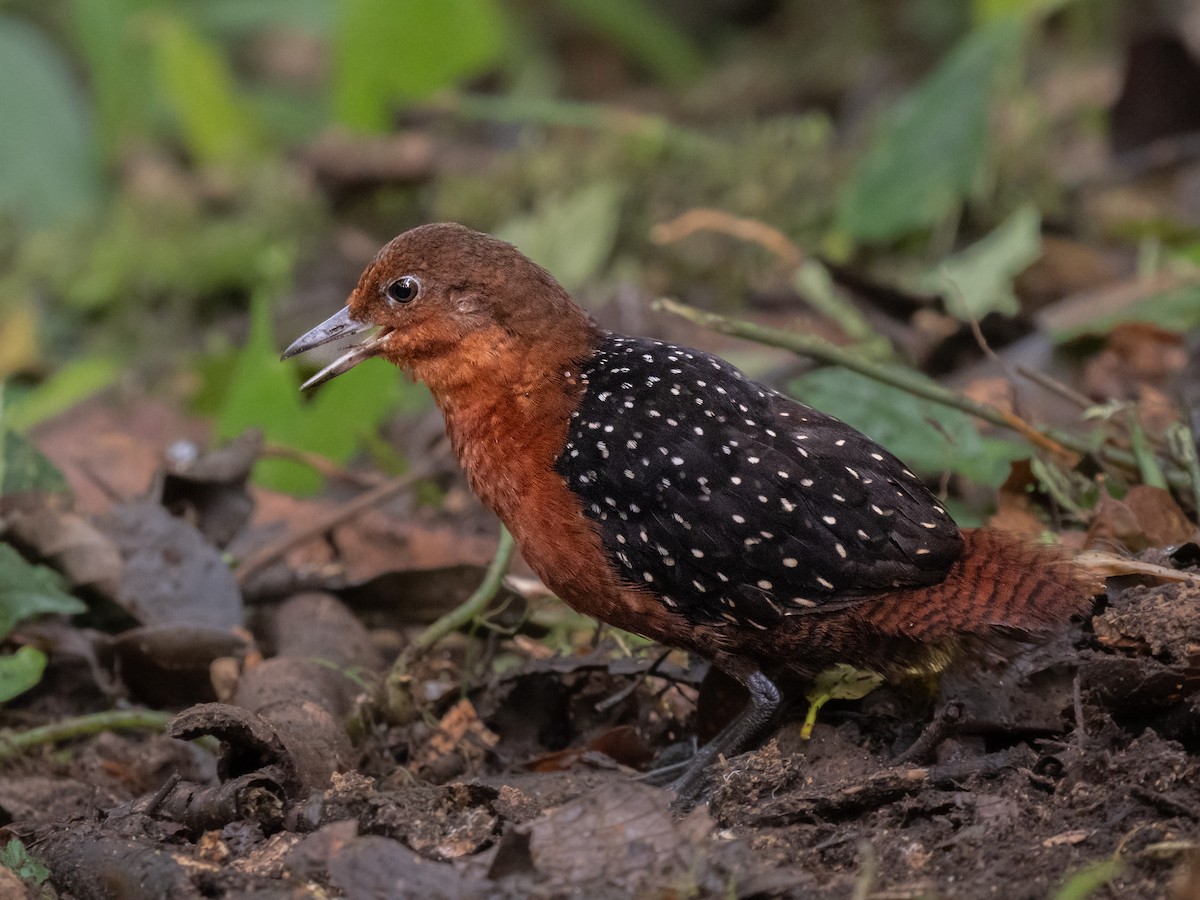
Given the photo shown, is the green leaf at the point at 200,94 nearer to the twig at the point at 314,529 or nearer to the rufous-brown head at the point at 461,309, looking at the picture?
the twig at the point at 314,529

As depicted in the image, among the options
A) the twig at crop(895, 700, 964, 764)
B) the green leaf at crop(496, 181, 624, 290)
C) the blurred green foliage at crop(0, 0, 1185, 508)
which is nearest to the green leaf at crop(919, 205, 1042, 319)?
the blurred green foliage at crop(0, 0, 1185, 508)

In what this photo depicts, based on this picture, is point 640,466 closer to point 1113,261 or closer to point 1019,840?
point 1019,840

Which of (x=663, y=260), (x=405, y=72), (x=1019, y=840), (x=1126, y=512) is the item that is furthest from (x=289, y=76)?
(x=1019, y=840)

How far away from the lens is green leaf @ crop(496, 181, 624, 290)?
20.7 ft

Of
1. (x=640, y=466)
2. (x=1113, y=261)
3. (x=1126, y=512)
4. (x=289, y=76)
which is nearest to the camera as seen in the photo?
(x=640, y=466)

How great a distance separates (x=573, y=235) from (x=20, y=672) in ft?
11.2

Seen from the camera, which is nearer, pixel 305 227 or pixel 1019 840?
pixel 1019 840

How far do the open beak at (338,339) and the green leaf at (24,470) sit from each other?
3.46 ft

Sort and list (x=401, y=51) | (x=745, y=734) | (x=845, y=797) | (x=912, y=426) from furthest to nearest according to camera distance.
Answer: (x=401, y=51) < (x=912, y=426) < (x=745, y=734) < (x=845, y=797)

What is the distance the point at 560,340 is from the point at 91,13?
6.24m

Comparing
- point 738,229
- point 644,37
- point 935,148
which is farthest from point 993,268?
point 644,37

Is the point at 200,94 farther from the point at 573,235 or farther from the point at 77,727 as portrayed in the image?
the point at 77,727

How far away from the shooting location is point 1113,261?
6.14 meters

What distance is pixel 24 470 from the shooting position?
14.4 ft
